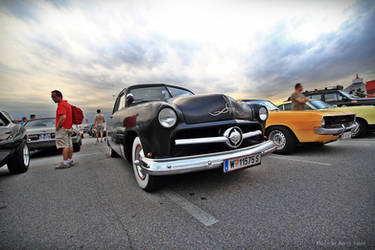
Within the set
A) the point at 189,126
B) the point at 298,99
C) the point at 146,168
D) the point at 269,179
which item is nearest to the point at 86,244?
the point at 146,168

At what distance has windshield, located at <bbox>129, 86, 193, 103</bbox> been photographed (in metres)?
2.97

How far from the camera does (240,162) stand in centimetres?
193

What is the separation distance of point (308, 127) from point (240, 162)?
256 cm

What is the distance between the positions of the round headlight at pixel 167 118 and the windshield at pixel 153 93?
1.13 m

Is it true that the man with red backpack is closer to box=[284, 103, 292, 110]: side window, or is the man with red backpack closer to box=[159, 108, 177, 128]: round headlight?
box=[159, 108, 177, 128]: round headlight

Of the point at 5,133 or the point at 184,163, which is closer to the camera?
the point at 184,163


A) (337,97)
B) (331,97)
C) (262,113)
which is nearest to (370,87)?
→ (337,97)

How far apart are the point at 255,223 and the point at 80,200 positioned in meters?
1.94

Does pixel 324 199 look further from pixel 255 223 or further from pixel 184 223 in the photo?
pixel 184 223

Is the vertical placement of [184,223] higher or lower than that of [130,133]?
lower

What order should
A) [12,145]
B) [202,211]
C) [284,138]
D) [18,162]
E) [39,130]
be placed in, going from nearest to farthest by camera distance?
[202,211]
[12,145]
[18,162]
[284,138]
[39,130]

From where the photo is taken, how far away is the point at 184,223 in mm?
1481

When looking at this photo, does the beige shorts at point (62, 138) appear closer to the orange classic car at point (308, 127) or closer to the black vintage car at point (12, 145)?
the black vintage car at point (12, 145)

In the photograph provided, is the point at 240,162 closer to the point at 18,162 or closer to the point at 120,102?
the point at 120,102
